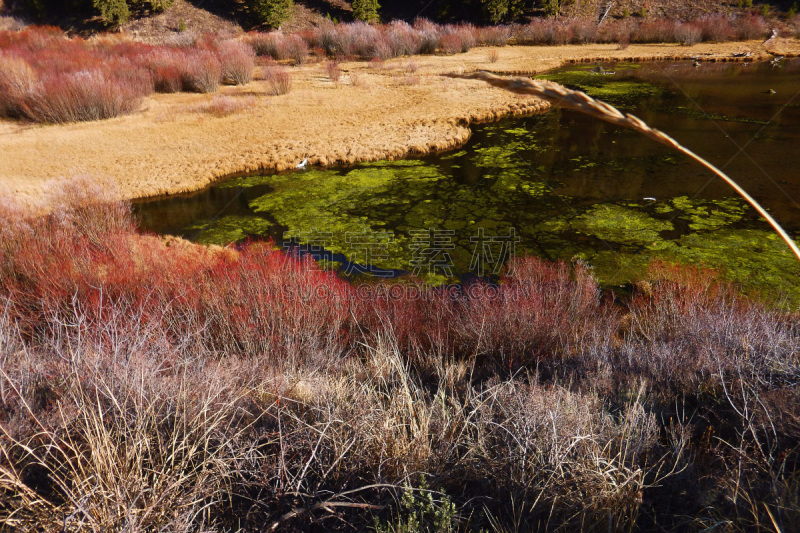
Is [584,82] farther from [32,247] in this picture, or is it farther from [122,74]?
[32,247]

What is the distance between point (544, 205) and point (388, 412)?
5387 millimetres

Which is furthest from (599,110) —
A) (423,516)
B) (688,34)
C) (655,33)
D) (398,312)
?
A: (655,33)

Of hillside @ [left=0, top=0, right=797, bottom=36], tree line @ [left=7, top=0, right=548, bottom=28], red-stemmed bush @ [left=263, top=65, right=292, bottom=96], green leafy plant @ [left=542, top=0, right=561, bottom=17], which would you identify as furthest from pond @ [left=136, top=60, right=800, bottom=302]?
tree line @ [left=7, top=0, right=548, bottom=28]

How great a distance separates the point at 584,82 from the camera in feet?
44.4

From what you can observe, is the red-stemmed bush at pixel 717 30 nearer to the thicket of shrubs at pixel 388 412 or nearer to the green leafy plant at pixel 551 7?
the green leafy plant at pixel 551 7

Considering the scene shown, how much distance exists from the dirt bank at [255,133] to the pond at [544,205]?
523 millimetres

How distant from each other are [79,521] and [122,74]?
12858 mm

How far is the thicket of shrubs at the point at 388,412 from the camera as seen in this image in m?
1.62

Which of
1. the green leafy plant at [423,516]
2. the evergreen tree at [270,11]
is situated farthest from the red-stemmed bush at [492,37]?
the green leafy plant at [423,516]

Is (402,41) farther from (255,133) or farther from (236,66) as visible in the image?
(255,133)

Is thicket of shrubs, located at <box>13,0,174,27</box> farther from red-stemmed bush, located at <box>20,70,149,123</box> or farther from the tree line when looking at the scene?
red-stemmed bush, located at <box>20,70,149,123</box>

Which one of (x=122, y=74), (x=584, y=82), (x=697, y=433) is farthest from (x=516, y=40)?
(x=697, y=433)

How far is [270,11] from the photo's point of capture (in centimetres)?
2088

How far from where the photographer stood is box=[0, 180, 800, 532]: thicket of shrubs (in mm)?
1617
